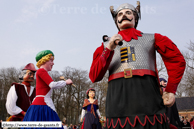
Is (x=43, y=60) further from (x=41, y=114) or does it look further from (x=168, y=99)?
(x=168, y=99)

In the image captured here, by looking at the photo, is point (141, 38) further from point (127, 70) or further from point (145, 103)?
point (145, 103)

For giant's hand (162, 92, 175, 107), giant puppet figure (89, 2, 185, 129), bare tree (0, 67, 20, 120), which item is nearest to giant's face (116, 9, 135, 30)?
giant puppet figure (89, 2, 185, 129)

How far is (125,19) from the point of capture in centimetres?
291

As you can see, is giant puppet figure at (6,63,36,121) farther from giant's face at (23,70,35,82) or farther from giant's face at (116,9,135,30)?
giant's face at (116,9,135,30)

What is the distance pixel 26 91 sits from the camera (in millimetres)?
5590

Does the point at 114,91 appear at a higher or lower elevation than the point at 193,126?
higher

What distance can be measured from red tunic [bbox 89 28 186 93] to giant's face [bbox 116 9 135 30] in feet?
0.62

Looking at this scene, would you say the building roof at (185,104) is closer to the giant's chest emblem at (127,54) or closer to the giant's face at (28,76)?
the giant's face at (28,76)

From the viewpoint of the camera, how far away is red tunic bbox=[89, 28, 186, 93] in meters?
2.47

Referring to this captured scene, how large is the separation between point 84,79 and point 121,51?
2837cm

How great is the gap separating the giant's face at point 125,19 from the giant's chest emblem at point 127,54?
0.46 m

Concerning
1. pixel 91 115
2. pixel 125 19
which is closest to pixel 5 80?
pixel 91 115

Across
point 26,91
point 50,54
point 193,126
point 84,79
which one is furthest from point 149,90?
point 84,79

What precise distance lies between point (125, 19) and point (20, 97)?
383 cm
